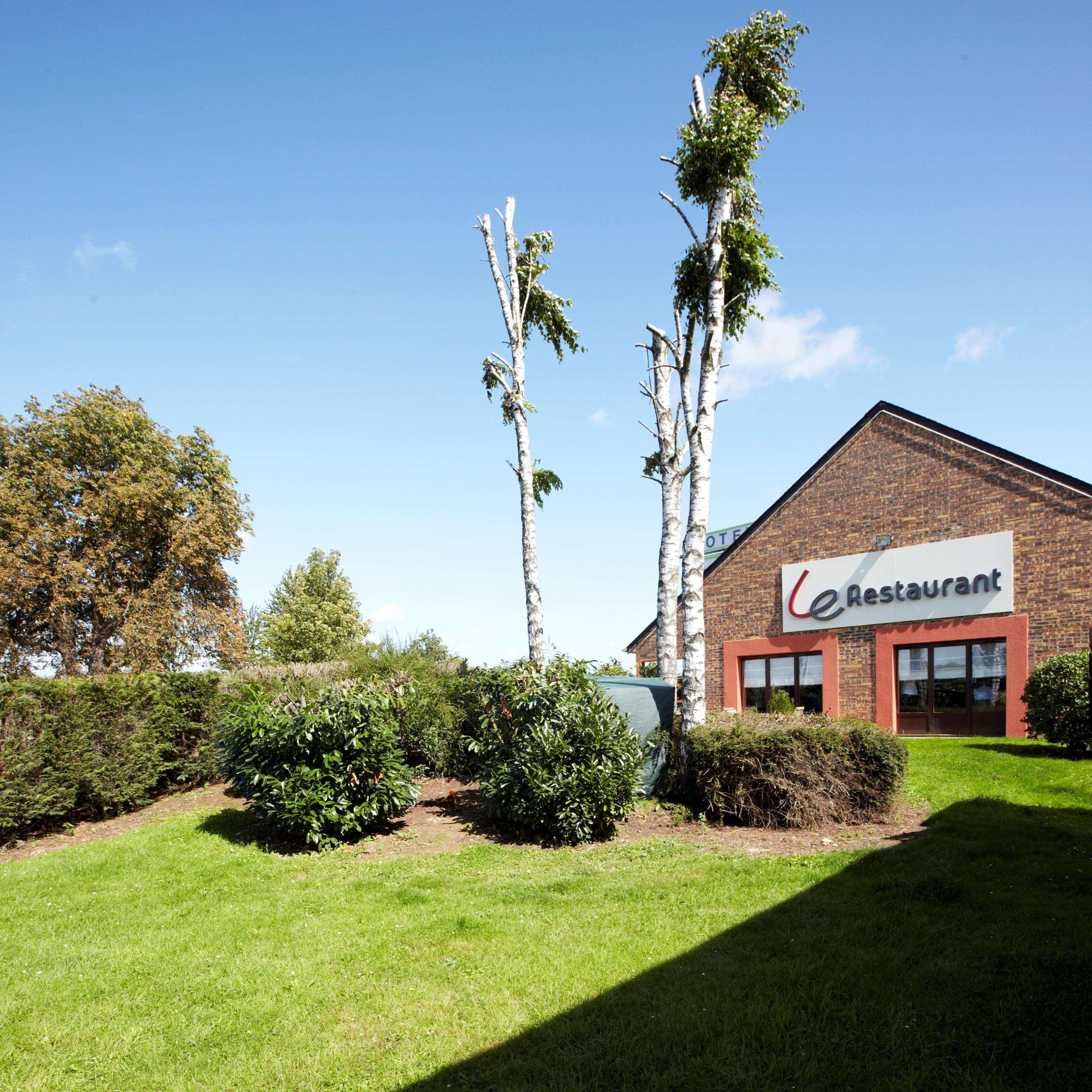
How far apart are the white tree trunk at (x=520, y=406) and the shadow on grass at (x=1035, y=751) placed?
7776 mm

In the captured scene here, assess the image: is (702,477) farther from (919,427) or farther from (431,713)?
(919,427)

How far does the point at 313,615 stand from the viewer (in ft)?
122

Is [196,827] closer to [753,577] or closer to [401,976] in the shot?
[401,976]

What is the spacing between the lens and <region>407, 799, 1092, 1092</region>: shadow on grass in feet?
11.0

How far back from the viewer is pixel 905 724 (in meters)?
17.8

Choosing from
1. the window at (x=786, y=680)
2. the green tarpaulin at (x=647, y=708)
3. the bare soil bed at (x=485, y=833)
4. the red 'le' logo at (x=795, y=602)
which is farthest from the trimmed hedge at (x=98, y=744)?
the red 'le' logo at (x=795, y=602)

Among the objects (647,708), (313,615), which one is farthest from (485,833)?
(313,615)

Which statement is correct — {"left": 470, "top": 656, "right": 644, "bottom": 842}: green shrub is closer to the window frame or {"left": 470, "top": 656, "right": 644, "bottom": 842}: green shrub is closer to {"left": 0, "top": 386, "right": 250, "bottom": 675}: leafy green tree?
the window frame

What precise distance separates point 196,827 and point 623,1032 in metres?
7.06

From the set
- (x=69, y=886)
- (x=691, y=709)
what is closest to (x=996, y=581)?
(x=691, y=709)

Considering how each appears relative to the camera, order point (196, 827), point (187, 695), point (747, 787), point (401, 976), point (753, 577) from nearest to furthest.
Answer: point (401, 976), point (747, 787), point (196, 827), point (187, 695), point (753, 577)

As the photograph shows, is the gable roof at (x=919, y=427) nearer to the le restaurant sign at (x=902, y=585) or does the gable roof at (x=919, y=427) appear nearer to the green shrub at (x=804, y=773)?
the le restaurant sign at (x=902, y=585)

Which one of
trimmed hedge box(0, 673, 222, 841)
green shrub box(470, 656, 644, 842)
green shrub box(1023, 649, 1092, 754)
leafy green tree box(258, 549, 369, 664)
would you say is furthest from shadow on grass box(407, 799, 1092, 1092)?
leafy green tree box(258, 549, 369, 664)

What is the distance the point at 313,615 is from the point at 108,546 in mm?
13906
